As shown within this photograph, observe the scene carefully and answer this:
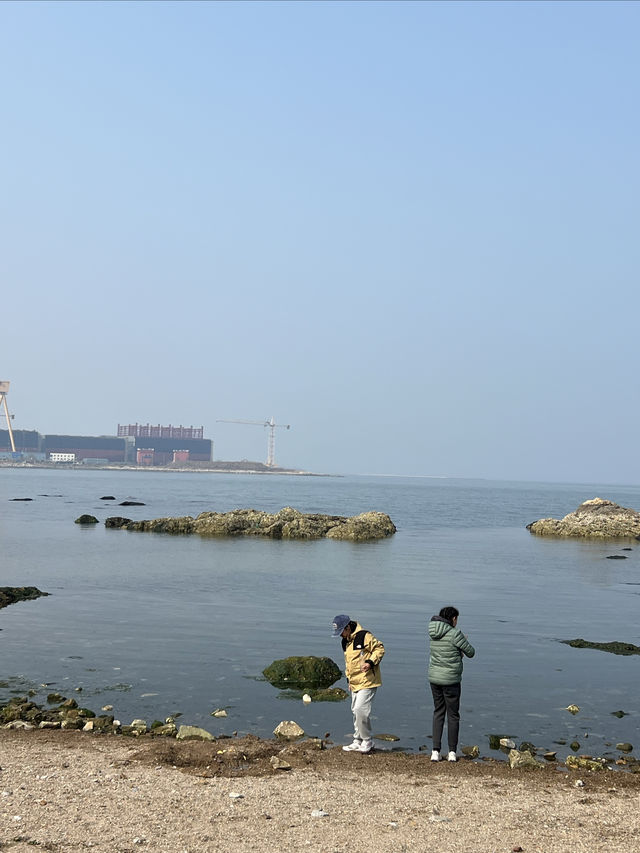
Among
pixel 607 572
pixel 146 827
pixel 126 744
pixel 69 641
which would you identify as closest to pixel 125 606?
pixel 69 641

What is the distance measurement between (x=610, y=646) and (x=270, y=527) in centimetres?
3622

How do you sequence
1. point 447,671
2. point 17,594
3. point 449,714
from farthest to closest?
point 17,594 < point 449,714 < point 447,671

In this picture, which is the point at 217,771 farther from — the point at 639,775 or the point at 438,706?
the point at 639,775

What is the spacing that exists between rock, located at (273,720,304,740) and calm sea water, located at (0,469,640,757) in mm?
626

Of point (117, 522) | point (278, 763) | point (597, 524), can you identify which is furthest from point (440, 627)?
point (597, 524)

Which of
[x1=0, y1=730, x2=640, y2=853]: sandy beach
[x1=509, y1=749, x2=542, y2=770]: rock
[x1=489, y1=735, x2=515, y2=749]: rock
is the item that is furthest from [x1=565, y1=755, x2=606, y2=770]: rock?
[x1=489, y1=735, x2=515, y2=749]: rock

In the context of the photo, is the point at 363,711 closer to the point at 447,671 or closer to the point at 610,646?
the point at 447,671

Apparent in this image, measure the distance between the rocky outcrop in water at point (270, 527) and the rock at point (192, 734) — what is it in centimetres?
4180

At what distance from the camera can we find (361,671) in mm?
12461

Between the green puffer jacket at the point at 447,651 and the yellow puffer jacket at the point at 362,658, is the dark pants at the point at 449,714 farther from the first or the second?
the yellow puffer jacket at the point at 362,658

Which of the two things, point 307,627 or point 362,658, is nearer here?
point 362,658

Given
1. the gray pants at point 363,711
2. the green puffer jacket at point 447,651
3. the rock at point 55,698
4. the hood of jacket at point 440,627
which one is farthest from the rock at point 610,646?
the rock at point 55,698

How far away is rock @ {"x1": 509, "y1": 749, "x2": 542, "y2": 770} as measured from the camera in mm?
11682

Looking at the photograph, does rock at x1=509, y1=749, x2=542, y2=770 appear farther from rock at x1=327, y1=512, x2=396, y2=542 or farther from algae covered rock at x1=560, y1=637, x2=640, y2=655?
rock at x1=327, y1=512, x2=396, y2=542
